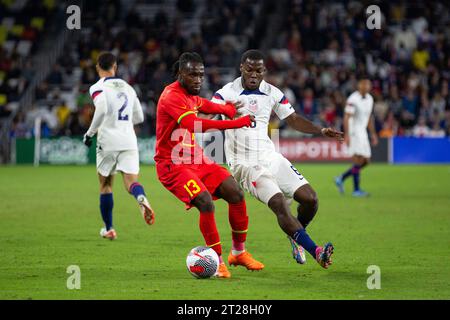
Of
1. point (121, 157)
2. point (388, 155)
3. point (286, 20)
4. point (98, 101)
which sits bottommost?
point (388, 155)

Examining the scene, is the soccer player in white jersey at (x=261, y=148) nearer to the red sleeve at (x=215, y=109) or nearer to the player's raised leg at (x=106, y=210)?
the red sleeve at (x=215, y=109)

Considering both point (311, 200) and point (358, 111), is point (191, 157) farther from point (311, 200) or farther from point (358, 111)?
point (358, 111)

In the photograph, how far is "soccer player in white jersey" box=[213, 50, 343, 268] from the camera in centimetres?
887

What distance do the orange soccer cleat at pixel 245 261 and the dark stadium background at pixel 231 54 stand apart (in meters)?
19.5

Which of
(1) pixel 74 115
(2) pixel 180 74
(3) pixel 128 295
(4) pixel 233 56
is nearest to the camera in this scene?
(3) pixel 128 295

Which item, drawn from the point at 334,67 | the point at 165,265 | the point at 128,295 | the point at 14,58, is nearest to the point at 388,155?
the point at 334,67

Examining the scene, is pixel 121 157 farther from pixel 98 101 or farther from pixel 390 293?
pixel 390 293

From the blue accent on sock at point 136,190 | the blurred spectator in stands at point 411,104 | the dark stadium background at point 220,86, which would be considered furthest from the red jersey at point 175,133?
the blurred spectator in stands at point 411,104

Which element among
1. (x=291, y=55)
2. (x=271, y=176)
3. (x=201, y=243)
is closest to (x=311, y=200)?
(x=271, y=176)

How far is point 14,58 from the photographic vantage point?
104 ft

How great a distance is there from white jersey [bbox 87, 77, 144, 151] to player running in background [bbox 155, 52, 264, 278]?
9.43 feet

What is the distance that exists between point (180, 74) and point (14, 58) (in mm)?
24266

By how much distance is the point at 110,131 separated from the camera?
38.2ft

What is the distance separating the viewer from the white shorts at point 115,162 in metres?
11.6
